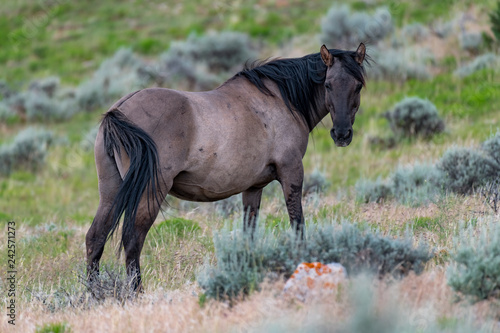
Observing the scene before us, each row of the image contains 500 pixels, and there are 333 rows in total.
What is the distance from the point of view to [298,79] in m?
5.93

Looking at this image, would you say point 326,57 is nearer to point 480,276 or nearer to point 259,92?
point 259,92

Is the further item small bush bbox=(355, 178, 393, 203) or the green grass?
the green grass

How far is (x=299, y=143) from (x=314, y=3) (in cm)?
2083

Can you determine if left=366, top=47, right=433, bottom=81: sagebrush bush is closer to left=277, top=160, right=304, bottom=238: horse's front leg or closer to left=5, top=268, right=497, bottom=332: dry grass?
left=277, top=160, right=304, bottom=238: horse's front leg

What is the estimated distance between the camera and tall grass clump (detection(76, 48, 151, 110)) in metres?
18.5

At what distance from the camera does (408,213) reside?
272 inches

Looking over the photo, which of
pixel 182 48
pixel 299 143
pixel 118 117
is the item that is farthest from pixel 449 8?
pixel 118 117

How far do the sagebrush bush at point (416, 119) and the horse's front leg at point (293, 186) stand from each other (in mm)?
7827

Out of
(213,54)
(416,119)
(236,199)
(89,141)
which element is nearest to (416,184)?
(236,199)

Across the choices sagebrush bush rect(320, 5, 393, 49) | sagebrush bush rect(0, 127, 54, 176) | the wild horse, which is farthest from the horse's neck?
Answer: sagebrush bush rect(320, 5, 393, 49)

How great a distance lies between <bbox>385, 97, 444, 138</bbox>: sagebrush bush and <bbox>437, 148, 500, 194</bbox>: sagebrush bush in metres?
4.41

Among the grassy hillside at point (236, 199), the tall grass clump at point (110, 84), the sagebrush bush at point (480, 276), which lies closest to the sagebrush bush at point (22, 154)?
the grassy hillside at point (236, 199)

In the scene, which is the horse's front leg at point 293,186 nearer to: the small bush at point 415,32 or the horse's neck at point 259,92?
the horse's neck at point 259,92

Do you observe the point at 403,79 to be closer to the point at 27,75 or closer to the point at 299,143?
the point at 299,143
